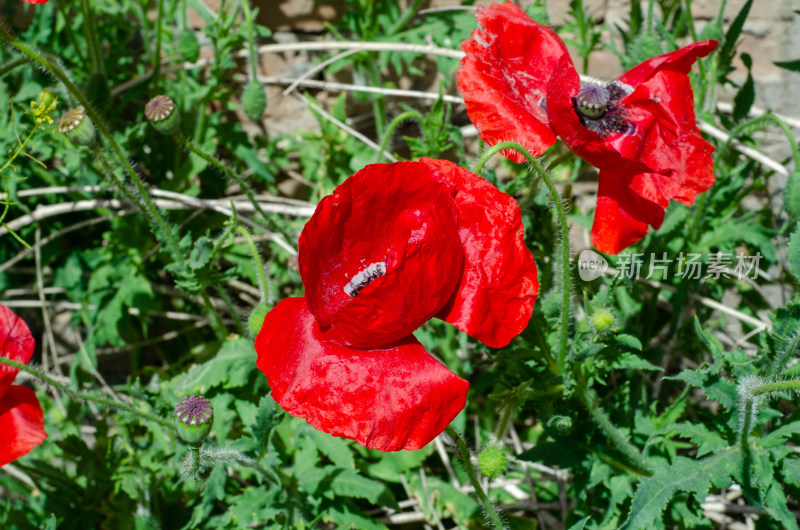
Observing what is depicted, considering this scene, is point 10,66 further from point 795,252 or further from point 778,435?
point 778,435

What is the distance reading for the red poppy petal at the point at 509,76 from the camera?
6.52 feet

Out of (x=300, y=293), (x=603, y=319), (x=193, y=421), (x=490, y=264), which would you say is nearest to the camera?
(x=490, y=264)

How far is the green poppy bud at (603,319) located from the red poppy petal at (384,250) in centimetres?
51

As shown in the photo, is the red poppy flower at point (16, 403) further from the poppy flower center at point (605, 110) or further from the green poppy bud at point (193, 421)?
the poppy flower center at point (605, 110)

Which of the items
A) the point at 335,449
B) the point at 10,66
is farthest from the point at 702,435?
the point at 10,66

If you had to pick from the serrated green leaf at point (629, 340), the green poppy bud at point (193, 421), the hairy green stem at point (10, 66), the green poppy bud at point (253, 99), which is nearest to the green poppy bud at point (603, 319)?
the serrated green leaf at point (629, 340)

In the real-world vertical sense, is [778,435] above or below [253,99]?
below

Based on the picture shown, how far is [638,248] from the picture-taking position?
2764mm

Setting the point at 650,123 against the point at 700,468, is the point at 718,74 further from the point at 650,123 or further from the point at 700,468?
the point at 700,468

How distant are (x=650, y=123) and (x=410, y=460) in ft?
4.64

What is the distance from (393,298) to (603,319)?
28.2 inches

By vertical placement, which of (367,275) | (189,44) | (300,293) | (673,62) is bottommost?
(300,293)

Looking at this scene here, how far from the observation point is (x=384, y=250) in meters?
1.68

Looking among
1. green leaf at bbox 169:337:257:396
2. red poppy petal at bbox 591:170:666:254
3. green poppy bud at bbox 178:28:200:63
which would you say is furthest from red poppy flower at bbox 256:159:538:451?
green poppy bud at bbox 178:28:200:63
